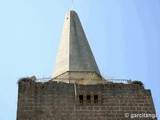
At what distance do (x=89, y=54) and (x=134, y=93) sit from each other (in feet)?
12.5

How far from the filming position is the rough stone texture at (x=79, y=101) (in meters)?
13.5

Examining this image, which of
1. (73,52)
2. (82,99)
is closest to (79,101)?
(82,99)

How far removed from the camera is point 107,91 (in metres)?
14.5

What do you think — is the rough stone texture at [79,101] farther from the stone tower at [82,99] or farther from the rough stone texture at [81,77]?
the rough stone texture at [81,77]

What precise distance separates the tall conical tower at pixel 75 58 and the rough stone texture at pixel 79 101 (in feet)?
3.35

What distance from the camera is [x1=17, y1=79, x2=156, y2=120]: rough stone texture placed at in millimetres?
13461

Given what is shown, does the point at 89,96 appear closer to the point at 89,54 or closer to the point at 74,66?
the point at 74,66

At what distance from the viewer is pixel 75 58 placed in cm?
1677

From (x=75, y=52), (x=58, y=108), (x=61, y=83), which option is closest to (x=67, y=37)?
(x=75, y=52)

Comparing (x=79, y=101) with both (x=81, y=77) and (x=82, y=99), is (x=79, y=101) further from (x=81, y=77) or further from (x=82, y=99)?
(x=81, y=77)

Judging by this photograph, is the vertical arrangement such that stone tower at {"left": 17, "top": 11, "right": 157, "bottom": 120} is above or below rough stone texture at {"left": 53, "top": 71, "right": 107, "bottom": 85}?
below

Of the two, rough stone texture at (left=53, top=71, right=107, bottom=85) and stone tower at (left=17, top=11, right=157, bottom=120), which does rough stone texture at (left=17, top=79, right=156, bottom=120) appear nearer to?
stone tower at (left=17, top=11, right=157, bottom=120)

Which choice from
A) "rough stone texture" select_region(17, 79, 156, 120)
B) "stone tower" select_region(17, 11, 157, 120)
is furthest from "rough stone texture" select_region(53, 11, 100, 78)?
"rough stone texture" select_region(17, 79, 156, 120)

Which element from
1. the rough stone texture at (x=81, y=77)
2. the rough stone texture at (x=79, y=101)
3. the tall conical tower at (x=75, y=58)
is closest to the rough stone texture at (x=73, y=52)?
the tall conical tower at (x=75, y=58)
